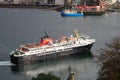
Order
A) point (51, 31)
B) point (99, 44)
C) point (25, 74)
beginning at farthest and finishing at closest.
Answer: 1. point (51, 31)
2. point (99, 44)
3. point (25, 74)

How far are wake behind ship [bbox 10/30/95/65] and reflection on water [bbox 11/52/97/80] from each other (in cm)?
33

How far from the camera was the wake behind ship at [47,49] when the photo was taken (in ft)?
41.4

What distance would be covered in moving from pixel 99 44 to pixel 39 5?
24.3 meters

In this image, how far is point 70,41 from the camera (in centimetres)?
1439

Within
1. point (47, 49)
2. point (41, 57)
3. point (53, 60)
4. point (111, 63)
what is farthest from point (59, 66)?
point (111, 63)

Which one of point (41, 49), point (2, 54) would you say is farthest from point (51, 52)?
point (2, 54)

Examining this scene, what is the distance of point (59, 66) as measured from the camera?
12.1 m

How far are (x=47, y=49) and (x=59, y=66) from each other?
1573 mm

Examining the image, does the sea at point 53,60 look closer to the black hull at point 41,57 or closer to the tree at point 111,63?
the black hull at point 41,57

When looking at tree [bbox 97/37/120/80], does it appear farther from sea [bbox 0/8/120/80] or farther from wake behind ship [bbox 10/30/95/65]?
wake behind ship [bbox 10/30/95/65]

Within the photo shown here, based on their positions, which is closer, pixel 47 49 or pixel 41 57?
pixel 41 57

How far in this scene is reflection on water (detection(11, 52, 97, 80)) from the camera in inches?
445

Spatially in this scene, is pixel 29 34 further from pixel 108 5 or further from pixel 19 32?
pixel 108 5

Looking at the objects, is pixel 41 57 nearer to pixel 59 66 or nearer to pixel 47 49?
pixel 47 49
